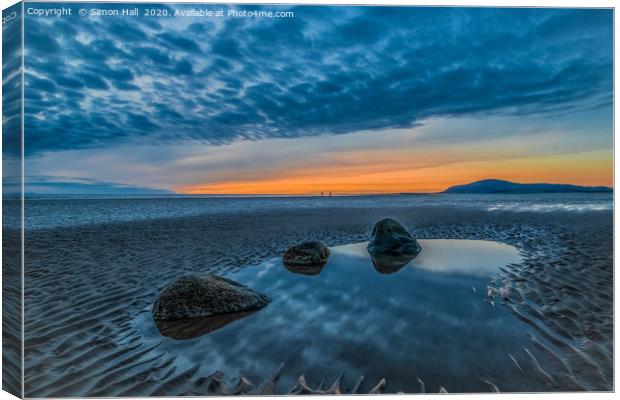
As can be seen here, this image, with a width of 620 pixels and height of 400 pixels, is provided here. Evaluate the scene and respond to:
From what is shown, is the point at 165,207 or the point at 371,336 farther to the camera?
the point at 165,207

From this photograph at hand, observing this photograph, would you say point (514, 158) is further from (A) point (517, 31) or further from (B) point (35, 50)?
(B) point (35, 50)

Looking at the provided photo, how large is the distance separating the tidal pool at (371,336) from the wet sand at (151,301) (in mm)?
134

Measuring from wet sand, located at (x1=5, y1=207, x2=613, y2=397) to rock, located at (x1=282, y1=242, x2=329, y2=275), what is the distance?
1.23 m

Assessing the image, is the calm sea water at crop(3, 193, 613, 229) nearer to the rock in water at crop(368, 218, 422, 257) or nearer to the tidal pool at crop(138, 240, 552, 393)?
the tidal pool at crop(138, 240, 552, 393)

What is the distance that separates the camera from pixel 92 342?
17.5 feet

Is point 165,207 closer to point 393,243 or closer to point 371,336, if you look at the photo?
point 393,243

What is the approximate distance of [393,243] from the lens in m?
12.0

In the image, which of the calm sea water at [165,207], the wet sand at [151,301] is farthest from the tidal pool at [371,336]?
the calm sea water at [165,207]

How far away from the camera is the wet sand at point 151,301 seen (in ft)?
14.6

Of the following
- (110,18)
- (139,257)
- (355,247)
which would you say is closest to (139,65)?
(110,18)

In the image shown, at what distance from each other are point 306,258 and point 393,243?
3.48 meters

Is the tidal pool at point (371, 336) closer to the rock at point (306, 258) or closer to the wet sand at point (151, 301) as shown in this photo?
the wet sand at point (151, 301)

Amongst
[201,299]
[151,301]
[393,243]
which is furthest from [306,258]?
[151,301]

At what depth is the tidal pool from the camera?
4.54 metres
